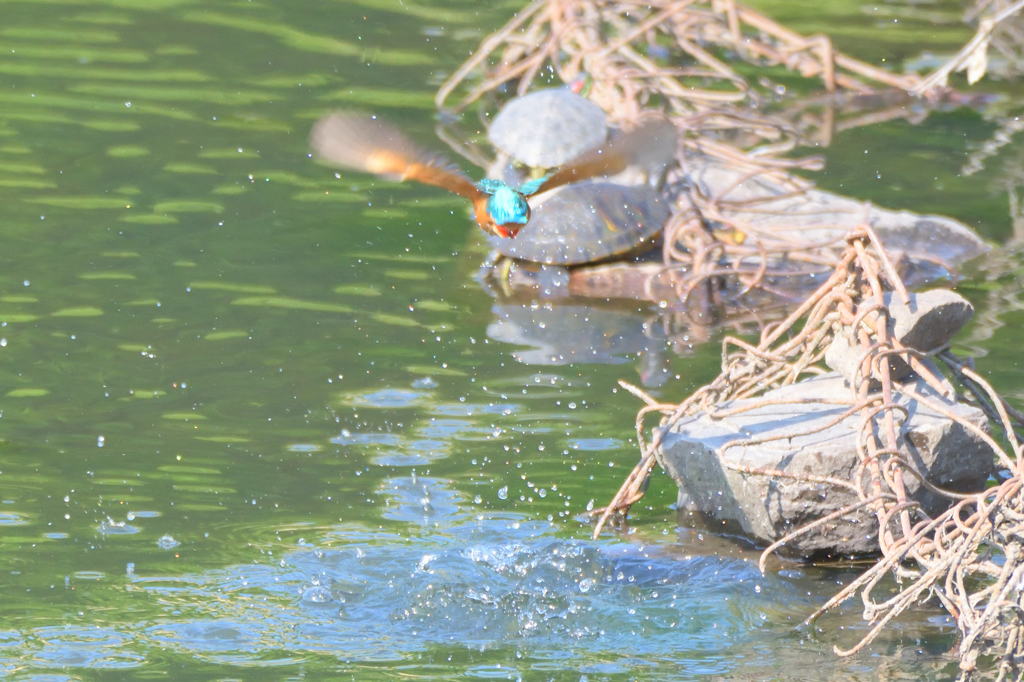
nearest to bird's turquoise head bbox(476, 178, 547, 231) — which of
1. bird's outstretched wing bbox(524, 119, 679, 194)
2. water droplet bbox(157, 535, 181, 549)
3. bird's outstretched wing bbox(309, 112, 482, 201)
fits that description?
bird's outstretched wing bbox(524, 119, 679, 194)

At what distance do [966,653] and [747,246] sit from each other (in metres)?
4.41

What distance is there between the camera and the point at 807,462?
4727 mm

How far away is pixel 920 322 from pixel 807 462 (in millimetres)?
616

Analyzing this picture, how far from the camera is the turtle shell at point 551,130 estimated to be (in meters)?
9.06

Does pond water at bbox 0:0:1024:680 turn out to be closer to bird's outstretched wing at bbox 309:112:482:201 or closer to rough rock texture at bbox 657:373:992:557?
rough rock texture at bbox 657:373:992:557

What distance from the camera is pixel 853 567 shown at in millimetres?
4883

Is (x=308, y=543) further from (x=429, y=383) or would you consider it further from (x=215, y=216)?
(x=215, y=216)

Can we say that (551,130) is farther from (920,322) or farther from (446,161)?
(920,322)

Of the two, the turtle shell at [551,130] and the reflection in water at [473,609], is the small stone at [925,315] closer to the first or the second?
the reflection in water at [473,609]

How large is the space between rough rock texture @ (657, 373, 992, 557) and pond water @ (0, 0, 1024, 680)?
0.17 metres

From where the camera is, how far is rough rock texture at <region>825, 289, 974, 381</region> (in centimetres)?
471

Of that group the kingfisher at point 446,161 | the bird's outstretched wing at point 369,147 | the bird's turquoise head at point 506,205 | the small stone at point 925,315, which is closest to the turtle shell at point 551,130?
the kingfisher at point 446,161

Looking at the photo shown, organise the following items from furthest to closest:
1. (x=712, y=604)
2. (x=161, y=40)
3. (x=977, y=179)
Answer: (x=161, y=40) → (x=977, y=179) → (x=712, y=604)

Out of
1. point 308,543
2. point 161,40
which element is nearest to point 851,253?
point 308,543
